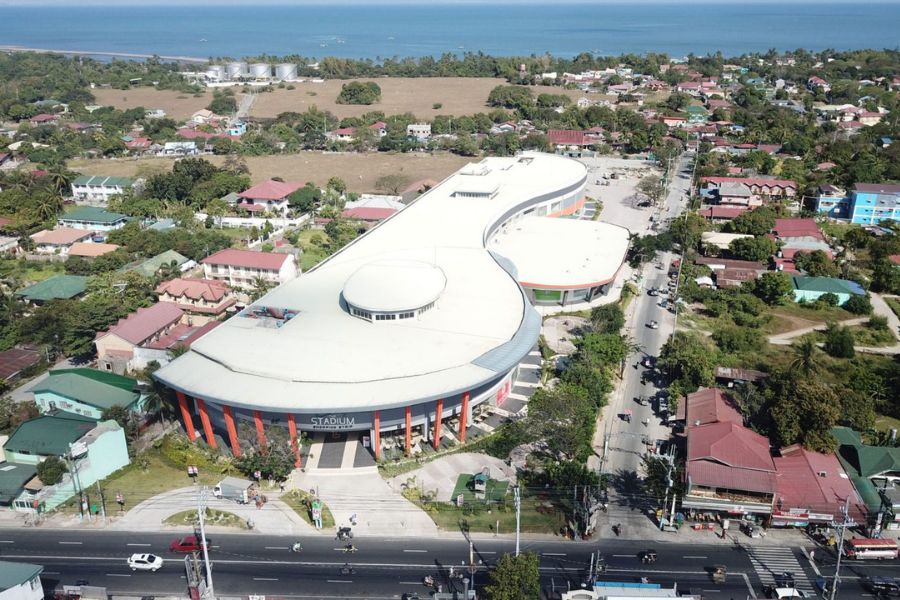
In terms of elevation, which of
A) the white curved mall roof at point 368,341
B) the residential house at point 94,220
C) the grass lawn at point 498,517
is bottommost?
the grass lawn at point 498,517

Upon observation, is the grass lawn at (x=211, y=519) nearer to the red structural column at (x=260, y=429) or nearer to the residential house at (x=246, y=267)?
the red structural column at (x=260, y=429)

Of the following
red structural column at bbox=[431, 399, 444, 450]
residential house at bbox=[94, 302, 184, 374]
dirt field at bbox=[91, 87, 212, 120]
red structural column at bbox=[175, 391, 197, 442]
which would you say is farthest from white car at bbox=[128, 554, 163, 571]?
dirt field at bbox=[91, 87, 212, 120]

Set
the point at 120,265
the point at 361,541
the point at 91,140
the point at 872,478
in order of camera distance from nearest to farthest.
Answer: the point at 361,541, the point at 872,478, the point at 120,265, the point at 91,140

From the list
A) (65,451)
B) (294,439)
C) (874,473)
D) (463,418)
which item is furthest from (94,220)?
(874,473)

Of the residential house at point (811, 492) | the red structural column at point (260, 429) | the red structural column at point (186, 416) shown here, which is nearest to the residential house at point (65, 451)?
the red structural column at point (186, 416)

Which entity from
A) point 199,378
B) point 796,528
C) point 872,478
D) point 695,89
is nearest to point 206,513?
point 199,378

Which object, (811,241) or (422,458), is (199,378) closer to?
(422,458)

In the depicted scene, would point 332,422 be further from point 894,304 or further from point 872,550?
point 894,304
